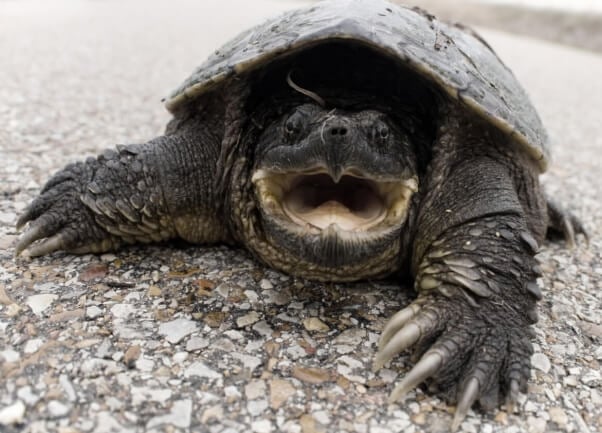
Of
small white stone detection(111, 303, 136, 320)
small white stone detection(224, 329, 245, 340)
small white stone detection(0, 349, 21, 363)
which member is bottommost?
small white stone detection(224, 329, 245, 340)

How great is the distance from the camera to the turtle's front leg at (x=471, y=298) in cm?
169

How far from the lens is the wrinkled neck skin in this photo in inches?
73.5

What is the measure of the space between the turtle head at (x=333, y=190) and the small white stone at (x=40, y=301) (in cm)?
78

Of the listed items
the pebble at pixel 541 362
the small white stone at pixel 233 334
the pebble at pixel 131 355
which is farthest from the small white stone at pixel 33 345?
the pebble at pixel 541 362

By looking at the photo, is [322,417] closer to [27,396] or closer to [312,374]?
[312,374]

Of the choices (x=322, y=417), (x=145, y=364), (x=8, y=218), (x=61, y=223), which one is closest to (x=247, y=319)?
(x=145, y=364)

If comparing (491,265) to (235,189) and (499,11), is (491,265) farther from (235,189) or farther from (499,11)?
(499,11)

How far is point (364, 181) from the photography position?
7.03 feet

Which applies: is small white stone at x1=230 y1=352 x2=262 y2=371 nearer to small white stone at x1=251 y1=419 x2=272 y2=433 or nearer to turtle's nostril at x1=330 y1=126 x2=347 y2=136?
small white stone at x1=251 y1=419 x2=272 y2=433

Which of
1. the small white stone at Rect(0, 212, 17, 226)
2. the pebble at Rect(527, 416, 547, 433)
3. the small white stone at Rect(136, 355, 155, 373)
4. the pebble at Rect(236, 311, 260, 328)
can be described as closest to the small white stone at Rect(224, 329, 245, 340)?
the pebble at Rect(236, 311, 260, 328)

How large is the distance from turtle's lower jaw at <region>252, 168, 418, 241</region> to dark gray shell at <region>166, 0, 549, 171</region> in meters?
0.41

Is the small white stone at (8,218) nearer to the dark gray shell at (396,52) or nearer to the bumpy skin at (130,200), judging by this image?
the bumpy skin at (130,200)

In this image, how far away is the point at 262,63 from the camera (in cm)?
211

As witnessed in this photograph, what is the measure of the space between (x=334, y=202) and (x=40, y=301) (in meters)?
1.11
